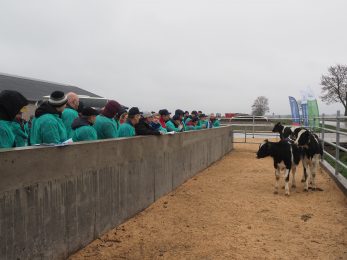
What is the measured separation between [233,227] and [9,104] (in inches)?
150

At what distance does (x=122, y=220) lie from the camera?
6098 millimetres

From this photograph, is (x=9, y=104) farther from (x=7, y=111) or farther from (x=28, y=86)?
(x=28, y=86)

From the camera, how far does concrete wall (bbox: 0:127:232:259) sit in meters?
3.73

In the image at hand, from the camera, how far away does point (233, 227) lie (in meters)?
5.98

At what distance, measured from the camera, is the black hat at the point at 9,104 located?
4.12m

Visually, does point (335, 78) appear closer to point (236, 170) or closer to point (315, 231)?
point (236, 170)

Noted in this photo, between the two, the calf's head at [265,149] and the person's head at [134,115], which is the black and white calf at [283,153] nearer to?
the calf's head at [265,149]

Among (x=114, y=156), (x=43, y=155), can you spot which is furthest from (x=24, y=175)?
(x=114, y=156)

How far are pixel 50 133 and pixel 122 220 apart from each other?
7.10 feet

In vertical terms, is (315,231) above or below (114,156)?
below

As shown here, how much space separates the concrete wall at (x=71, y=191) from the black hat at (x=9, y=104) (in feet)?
1.76

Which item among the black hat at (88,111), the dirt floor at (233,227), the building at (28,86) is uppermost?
the building at (28,86)

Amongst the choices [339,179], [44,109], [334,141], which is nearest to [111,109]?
[44,109]

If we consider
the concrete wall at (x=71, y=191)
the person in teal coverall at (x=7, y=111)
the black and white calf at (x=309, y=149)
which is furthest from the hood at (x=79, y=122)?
the black and white calf at (x=309, y=149)
